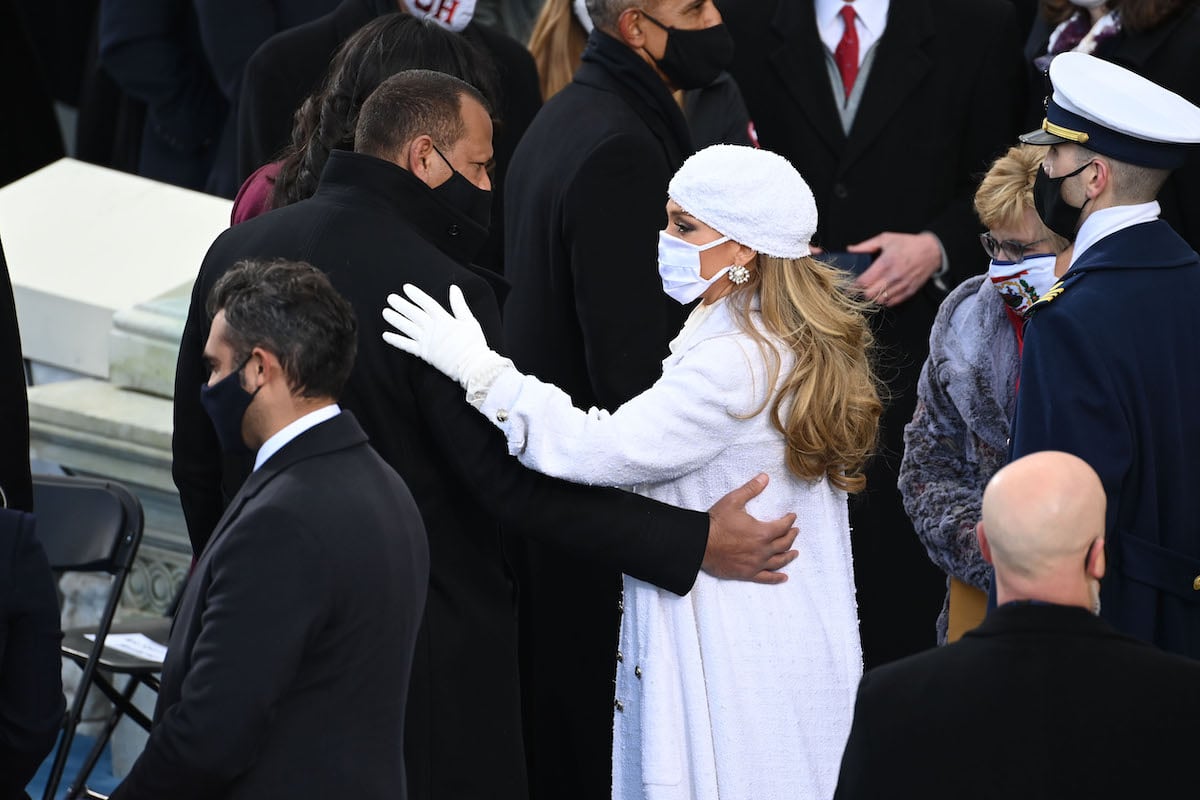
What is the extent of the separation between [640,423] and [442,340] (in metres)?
0.40

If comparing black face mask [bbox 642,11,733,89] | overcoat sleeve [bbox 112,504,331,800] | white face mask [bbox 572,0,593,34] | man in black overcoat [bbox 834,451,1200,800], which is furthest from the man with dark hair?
white face mask [bbox 572,0,593,34]

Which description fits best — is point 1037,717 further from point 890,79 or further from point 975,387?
point 890,79

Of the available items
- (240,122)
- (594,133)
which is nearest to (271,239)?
(594,133)

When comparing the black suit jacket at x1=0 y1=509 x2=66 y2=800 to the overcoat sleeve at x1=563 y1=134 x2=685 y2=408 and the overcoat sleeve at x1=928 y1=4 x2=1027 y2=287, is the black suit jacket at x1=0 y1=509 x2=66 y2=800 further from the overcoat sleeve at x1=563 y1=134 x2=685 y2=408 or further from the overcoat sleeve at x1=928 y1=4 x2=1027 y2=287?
the overcoat sleeve at x1=928 y1=4 x2=1027 y2=287

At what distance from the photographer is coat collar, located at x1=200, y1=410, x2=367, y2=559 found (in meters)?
2.83

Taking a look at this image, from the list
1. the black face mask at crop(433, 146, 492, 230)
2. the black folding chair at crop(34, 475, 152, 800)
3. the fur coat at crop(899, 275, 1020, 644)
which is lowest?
the black folding chair at crop(34, 475, 152, 800)

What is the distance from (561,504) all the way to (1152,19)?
99.3 inches

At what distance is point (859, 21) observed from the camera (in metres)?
5.50

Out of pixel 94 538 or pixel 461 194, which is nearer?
pixel 461 194

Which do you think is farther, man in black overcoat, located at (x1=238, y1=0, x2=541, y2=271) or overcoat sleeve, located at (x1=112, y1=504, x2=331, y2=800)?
man in black overcoat, located at (x1=238, y1=0, x2=541, y2=271)

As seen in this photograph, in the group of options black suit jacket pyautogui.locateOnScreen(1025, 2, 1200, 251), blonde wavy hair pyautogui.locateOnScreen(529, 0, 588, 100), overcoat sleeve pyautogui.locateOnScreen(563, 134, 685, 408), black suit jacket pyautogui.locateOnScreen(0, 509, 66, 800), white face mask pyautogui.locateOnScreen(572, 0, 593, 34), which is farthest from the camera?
blonde wavy hair pyautogui.locateOnScreen(529, 0, 588, 100)

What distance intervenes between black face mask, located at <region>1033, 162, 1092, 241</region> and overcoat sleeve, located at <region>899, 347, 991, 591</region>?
536 millimetres

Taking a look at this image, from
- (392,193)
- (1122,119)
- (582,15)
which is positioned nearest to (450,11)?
(582,15)

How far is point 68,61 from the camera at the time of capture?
26.8ft
